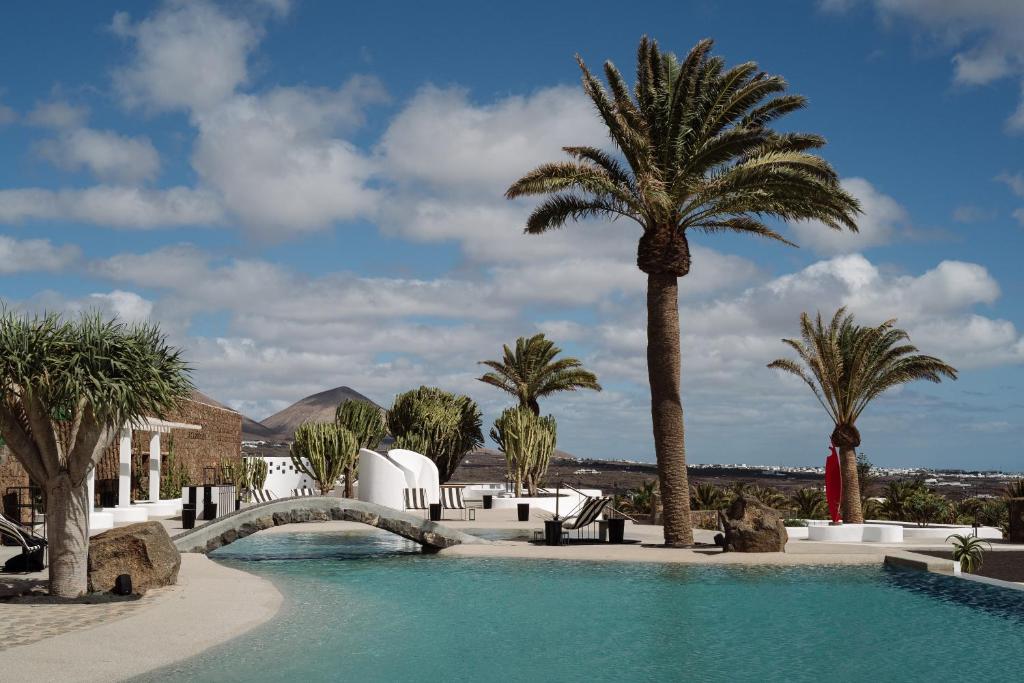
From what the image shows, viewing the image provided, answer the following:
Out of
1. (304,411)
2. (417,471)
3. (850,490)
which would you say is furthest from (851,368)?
(304,411)

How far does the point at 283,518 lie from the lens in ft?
58.5

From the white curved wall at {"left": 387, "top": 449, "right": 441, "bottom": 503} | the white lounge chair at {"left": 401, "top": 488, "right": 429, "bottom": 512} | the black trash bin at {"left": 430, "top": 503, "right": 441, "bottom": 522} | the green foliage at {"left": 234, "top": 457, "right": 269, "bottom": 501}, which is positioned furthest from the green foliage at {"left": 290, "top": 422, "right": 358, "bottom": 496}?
the black trash bin at {"left": 430, "top": 503, "right": 441, "bottom": 522}

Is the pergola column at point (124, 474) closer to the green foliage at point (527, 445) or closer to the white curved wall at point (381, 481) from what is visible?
the white curved wall at point (381, 481)

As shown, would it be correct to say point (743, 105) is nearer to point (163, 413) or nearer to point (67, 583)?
point (163, 413)

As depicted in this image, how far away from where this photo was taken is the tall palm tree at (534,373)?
136 ft

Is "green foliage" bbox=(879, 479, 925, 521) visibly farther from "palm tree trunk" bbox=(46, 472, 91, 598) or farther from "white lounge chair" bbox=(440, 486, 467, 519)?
"palm tree trunk" bbox=(46, 472, 91, 598)

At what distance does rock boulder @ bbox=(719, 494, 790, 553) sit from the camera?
710 inches

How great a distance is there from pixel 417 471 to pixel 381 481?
2463 mm

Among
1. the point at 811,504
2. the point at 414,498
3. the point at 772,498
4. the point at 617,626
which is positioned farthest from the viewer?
the point at 772,498

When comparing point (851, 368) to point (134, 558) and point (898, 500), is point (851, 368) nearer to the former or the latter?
point (898, 500)

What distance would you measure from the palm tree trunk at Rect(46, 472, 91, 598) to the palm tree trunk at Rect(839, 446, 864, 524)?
21.1 meters

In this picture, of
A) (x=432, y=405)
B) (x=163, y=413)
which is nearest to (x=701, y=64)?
(x=163, y=413)

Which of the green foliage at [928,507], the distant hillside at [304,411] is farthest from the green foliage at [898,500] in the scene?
the distant hillside at [304,411]

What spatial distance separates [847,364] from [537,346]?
53.2ft
